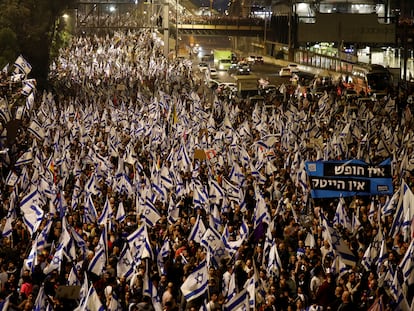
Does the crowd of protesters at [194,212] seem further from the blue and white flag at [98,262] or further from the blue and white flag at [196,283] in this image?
the blue and white flag at [196,283]

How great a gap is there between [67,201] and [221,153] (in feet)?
15.6

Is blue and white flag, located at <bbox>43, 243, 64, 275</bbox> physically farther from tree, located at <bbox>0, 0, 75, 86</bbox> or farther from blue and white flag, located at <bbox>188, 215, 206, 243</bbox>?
tree, located at <bbox>0, 0, 75, 86</bbox>

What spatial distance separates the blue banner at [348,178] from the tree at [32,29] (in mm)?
26869

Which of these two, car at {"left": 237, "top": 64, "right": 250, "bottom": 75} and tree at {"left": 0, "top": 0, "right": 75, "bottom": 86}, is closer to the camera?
tree at {"left": 0, "top": 0, "right": 75, "bottom": 86}

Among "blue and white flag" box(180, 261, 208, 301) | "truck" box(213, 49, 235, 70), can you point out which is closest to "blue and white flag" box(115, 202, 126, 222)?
"blue and white flag" box(180, 261, 208, 301)

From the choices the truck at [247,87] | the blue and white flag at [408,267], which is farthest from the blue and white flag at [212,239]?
the truck at [247,87]

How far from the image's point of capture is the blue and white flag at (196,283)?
474 inches

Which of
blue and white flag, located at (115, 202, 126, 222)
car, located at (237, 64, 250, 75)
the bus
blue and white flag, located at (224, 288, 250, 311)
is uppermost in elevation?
blue and white flag, located at (224, 288, 250, 311)

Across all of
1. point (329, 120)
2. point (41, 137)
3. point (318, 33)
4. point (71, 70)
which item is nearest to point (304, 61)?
point (318, 33)

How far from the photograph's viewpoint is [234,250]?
46.3 feet

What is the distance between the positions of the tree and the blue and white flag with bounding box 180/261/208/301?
100 feet

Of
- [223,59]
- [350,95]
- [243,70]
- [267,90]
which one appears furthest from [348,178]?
[223,59]

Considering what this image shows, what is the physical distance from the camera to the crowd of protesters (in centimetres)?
1241

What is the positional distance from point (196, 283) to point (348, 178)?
5178mm
